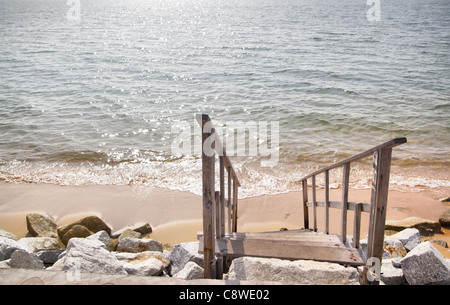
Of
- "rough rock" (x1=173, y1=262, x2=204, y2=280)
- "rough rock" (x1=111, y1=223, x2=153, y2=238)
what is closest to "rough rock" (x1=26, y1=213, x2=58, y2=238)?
"rough rock" (x1=111, y1=223, x2=153, y2=238)

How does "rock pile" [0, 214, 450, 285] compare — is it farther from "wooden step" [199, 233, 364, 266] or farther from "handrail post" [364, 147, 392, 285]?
"handrail post" [364, 147, 392, 285]

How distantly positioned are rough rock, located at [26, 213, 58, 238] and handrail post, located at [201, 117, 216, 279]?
13.8 ft

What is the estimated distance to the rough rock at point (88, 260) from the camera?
11.3 feet

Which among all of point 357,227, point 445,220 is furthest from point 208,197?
point 445,220

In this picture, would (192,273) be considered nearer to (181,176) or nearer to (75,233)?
(75,233)

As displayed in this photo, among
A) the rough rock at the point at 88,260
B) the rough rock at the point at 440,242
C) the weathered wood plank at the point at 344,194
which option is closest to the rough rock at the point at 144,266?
the rough rock at the point at 88,260

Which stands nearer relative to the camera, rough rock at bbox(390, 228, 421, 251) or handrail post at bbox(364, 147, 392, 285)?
handrail post at bbox(364, 147, 392, 285)

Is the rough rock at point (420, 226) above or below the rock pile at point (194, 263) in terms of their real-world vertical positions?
below

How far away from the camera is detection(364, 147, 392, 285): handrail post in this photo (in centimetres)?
271

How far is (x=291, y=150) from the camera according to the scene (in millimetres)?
10789

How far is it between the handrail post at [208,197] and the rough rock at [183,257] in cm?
151

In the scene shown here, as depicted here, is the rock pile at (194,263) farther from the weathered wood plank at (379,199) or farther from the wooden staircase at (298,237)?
the weathered wood plank at (379,199)

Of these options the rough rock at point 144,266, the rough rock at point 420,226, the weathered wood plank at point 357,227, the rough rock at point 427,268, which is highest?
Result: the weathered wood plank at point 357,227
